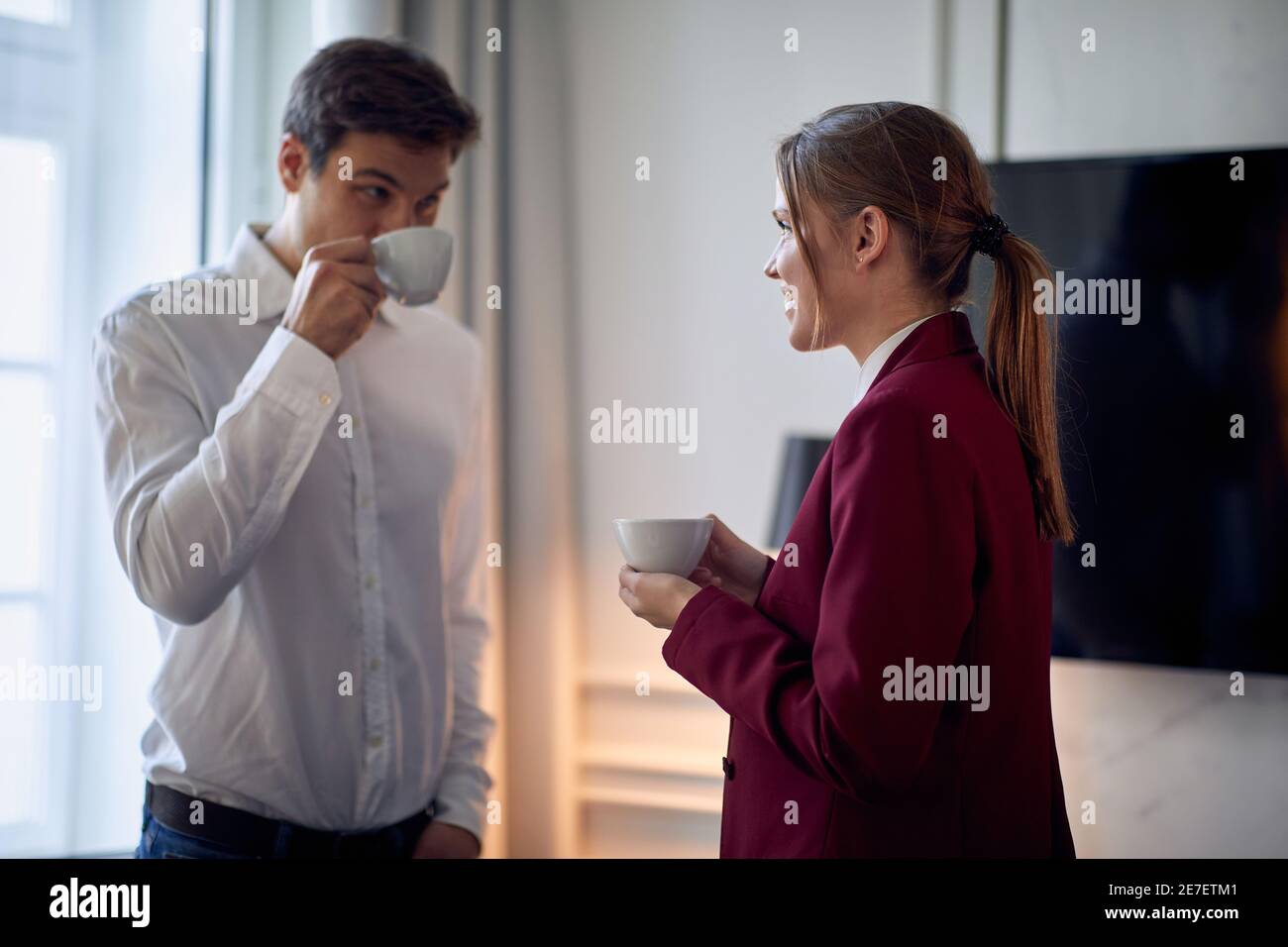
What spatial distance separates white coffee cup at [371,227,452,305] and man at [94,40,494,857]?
0.06 ft

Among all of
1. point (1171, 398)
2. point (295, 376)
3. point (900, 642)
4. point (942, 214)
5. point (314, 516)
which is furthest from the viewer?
point (1171, 398)

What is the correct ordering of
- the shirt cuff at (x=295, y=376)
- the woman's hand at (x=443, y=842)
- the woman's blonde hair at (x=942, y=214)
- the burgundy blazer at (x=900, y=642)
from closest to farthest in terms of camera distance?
the burgundy blazer at (x=900, y=642) < the woman's blonde hair at (x=942, y=214) < the shirt cuff at (x=295, y=376) < the woman's hand at (x=443, y=842)

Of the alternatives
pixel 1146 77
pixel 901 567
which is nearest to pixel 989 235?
pixel 901 567

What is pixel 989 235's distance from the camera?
0.80 m

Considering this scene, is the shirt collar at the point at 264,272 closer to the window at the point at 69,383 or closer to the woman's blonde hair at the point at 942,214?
the window at the point at 69,383

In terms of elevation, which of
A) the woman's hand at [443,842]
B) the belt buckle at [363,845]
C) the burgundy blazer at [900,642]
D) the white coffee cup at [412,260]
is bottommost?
→ the woman's hand at [443,842]

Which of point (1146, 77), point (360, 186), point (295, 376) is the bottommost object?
point (295, 376)

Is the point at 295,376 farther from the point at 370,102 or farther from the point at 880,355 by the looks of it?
the point at 880,355

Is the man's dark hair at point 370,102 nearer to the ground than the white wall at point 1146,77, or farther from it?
nearer to the ground

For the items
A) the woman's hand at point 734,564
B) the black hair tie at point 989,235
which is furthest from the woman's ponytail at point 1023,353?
the woman's hand at point 734,564

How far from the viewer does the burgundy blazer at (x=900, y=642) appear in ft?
2.23

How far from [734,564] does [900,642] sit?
0.29m

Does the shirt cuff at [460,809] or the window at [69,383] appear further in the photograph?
the window at [69,383]

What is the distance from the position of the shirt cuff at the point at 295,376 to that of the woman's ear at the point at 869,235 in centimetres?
50
